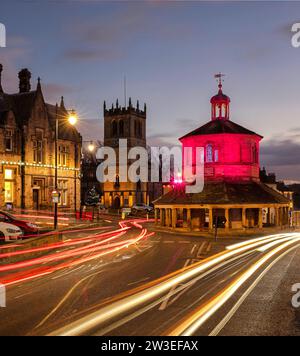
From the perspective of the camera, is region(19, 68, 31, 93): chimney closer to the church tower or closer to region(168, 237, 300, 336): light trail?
the church tower

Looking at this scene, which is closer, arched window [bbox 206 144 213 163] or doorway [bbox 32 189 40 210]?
arched window [bbox 206 144 213 163]

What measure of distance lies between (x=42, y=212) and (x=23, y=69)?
20.1 m

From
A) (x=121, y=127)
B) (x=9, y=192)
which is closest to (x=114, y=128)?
(x=121, y=127)

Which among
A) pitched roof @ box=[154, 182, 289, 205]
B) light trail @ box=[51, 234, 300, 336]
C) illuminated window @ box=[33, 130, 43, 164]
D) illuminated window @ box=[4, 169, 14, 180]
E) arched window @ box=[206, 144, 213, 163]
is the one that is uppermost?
illuminated window @ box=[33, 130, 43, 164]

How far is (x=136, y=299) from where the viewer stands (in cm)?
1272

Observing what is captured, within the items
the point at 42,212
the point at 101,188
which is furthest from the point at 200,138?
the point at 101,188

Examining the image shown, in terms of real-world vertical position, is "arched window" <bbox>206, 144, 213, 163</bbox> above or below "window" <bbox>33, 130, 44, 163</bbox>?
below

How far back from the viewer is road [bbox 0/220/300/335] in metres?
10.2

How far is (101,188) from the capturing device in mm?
101938

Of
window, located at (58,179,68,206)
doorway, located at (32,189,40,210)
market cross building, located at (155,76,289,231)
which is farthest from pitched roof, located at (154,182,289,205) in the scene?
window, located at (58,179,68,206)

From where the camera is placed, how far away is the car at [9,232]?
82.8 ft

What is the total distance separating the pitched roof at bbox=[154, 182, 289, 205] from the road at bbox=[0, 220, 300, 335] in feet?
41.8
